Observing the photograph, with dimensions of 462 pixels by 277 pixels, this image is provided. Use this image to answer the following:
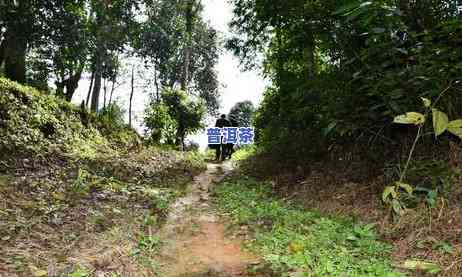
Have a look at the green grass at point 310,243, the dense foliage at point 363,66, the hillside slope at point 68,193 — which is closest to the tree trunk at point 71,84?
the hillside slope at point 68,193

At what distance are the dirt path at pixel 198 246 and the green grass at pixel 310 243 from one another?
28 cm

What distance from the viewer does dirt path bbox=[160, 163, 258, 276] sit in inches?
181

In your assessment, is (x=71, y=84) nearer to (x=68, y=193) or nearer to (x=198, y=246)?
(x=68, y=193)

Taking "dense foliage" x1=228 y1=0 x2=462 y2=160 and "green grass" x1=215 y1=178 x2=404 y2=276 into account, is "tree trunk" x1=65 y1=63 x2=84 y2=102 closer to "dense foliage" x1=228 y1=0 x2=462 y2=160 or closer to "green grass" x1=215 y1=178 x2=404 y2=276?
"dense foliage" x1=228 y1=0 x2=462 y2=160

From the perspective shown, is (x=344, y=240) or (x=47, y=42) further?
(x=47, y=42)

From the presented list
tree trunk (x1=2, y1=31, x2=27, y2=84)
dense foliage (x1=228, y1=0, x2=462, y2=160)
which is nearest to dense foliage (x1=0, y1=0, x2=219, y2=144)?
tree trunk (x1=2, y1=31, x2=27, y2=84)

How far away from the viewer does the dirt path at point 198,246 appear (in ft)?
15.1

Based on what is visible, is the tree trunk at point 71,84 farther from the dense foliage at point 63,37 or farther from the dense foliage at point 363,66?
the dense foliage at point 363,66

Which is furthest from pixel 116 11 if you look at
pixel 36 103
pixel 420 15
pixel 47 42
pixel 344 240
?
pixel 344 240

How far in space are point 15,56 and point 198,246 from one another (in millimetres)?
8139

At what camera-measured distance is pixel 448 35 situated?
5309 millimetres

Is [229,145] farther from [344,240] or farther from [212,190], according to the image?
[344,240]

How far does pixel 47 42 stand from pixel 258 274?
730 centimetres

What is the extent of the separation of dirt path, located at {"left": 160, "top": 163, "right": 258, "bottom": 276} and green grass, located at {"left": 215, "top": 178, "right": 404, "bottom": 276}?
285 mm
